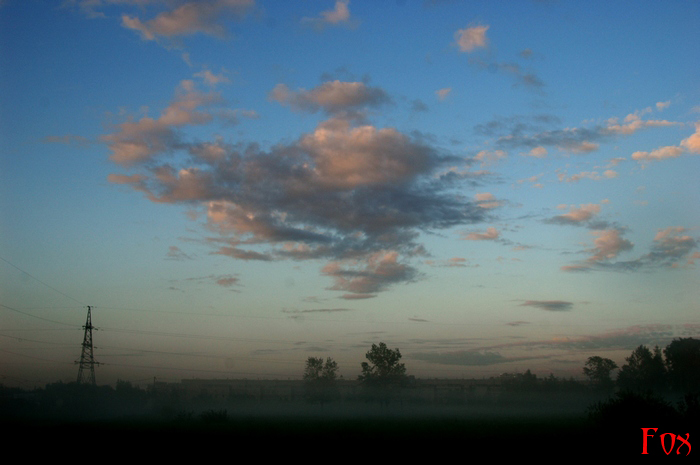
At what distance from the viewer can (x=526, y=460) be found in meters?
35.3

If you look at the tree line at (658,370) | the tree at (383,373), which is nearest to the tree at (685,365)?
the tree line at (658,370)

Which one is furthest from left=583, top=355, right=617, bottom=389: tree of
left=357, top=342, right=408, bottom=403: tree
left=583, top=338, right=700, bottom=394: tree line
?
left=357, top=342, right=408, bottom=403: tree

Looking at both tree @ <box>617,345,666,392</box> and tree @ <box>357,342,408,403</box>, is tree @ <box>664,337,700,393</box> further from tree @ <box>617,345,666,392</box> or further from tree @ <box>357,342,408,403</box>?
tree @ <box>357,342,408,403</box>

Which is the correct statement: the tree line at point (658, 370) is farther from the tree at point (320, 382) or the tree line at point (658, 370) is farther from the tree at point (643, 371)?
the tree at point (320, 382)

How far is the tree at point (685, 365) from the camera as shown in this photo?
123m

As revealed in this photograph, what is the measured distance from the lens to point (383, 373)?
160875 millimetres

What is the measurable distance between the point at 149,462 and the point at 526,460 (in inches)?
964

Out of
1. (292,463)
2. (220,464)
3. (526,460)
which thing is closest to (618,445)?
(526,460)

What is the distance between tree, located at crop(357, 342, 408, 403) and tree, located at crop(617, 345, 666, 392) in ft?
200

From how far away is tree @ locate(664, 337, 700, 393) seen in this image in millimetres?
123375

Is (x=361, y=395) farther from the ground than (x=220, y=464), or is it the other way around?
(x=220, y=464)

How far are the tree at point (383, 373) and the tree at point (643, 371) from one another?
61.0 meters

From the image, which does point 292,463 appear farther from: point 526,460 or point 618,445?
point 618,445

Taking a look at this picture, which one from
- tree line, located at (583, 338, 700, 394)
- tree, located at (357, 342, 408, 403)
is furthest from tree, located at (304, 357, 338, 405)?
tree line, located at (583, 338, 700, 394)
